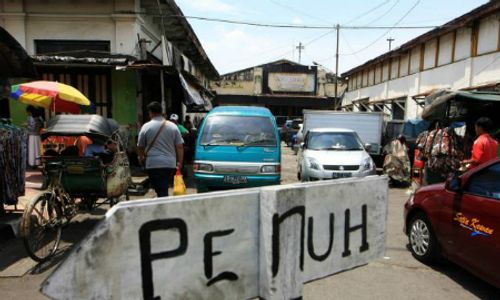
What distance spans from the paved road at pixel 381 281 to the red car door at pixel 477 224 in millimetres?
341

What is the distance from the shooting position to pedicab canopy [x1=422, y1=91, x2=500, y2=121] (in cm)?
791

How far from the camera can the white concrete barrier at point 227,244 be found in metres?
1.70

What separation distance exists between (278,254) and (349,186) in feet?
2.40

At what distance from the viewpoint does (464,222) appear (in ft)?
12.6

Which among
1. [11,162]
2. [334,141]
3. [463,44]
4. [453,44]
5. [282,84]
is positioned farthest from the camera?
[282,84]

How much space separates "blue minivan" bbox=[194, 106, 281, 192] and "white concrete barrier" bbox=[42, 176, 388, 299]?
16.0 feet

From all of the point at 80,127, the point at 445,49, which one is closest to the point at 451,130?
the point at 80,127

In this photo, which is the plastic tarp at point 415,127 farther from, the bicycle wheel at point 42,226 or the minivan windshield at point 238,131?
the bicycle wheel at point 42,226

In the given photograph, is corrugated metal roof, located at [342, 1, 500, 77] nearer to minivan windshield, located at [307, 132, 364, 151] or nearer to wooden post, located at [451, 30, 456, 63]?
wooden post, located at [451, 30, 456, 63]

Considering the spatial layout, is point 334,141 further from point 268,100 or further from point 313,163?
point 268,100

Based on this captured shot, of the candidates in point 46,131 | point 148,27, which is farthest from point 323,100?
point 46,131

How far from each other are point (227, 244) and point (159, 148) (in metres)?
3.66

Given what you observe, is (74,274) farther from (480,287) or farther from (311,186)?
(480,287)

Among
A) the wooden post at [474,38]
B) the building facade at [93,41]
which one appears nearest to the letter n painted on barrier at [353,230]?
the building facade at [93,41]
